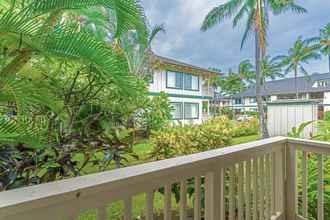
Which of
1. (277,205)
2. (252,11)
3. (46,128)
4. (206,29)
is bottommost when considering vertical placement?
(277,205)

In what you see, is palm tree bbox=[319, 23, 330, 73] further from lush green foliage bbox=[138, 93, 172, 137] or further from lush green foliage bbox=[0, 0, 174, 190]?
lush green foliage bbox=[0, 0, 174, 190]

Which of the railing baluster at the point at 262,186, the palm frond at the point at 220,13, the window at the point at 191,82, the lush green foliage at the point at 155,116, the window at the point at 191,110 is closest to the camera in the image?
the railing baluster at the point at 262,186

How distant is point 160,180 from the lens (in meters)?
1.09

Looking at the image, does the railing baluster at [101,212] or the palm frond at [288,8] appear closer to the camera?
the railing baluster at [101,212]

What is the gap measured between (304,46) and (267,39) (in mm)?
15084

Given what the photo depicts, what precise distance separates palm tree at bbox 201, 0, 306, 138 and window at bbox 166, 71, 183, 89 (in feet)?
6.03

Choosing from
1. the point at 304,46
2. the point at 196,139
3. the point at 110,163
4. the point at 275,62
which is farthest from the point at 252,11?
the point at 275,62

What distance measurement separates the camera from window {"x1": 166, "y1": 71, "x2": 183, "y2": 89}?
26.7 ft

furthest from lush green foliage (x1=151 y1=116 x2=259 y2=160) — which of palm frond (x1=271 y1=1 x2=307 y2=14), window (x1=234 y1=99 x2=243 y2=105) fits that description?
window (x1=234 y1=99 x2=243 y2=105)

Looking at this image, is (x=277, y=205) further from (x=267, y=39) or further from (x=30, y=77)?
(x=267, y=39)

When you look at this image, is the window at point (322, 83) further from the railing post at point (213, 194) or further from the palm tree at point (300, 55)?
the railing post at point (213, 194)

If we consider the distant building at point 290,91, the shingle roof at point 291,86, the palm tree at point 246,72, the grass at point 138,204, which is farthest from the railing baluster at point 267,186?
the palm tree at point 246,72

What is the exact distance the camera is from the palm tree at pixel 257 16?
7574mm

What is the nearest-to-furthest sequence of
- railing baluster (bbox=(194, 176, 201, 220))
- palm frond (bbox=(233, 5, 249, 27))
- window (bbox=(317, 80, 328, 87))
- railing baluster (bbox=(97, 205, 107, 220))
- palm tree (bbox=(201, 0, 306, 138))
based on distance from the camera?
railing baluster (bbox=(97, 205, 107, 220)) → railing baluster (bbox=(194, 176, 201, 220)) → palm tree (bbox=(201, 0, 306, 138)) → palm frond (bbox=(233, 5, 249, 27)) → window (bbox=(317, 80, 328, 87))
